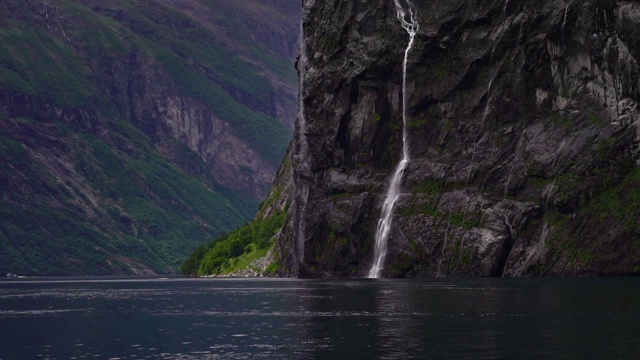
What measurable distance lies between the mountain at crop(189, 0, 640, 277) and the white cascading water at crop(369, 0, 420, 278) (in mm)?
595

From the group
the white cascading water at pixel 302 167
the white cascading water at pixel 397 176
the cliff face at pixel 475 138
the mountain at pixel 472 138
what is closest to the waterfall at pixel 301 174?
the white cascading water at pixel 302 167

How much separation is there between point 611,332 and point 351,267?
110368mm

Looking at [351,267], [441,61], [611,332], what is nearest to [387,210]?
[351,267]

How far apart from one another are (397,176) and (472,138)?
13.7m

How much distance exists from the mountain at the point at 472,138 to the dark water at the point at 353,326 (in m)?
35.9

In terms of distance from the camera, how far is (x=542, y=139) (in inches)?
6348

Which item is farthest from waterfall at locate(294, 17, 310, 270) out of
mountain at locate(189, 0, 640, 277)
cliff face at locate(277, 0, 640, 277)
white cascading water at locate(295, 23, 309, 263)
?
mountain at locate(189, 0, 640, 277)

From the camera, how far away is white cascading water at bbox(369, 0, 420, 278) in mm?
171125

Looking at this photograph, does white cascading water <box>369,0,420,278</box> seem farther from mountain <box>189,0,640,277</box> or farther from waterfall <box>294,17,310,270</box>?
waterfall <box>294,17,310,270</box>

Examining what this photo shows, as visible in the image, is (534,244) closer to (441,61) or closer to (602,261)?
(602,261)

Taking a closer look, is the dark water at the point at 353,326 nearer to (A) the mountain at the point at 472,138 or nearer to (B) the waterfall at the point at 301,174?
(A) the mountain at the point at 472,138

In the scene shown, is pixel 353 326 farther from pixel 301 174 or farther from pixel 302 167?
pixel 302 167

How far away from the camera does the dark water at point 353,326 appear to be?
63.4 m

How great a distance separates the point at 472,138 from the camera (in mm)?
170250
